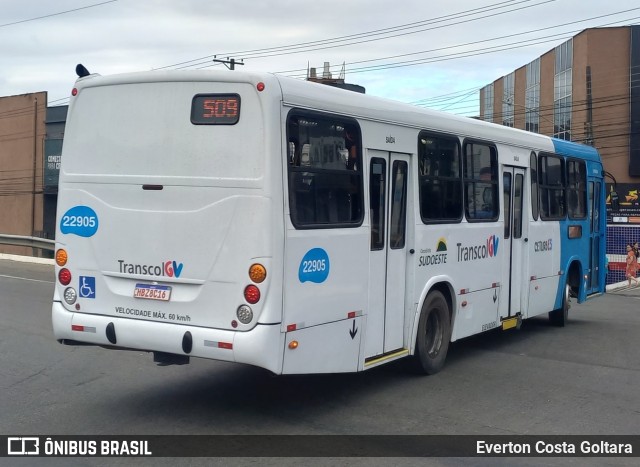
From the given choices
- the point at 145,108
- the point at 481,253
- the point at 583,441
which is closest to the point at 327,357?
the point at 583,441

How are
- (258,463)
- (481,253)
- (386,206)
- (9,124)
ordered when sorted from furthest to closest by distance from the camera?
(9,124) < (481,253) < (386,206) < (258,463)

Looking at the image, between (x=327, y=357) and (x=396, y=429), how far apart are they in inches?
35.4

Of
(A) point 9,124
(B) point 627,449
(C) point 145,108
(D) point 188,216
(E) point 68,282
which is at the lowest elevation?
(B) point 627,449

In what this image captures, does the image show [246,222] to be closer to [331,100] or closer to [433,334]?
[331,100]

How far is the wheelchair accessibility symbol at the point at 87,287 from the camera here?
7555mm

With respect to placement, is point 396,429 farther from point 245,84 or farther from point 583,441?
point 245,84

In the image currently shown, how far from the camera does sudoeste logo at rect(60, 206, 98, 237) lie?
762 cm

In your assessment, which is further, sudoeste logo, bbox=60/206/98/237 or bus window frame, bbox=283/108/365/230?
sudoeste logo, bbox=60/206/98/237

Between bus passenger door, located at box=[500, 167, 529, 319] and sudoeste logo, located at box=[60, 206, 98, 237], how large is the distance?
6.07m

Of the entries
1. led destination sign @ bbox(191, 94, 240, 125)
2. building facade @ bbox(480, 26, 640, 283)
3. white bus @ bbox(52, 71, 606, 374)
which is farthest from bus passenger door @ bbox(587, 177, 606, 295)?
building facade @ bbox(480, 26, 640, 283)

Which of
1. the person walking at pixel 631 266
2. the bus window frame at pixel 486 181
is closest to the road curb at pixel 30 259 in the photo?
the bus window frame at pixel 486 181

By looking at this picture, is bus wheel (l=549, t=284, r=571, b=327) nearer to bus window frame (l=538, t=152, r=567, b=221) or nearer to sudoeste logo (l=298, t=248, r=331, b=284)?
bus window frame (l=538, t=152, r=567, b=221)

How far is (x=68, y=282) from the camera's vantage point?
7711 mm

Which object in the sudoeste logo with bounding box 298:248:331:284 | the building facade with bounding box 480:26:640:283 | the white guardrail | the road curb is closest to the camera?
the sudoeste logo with bounding box 298:248:331:284
